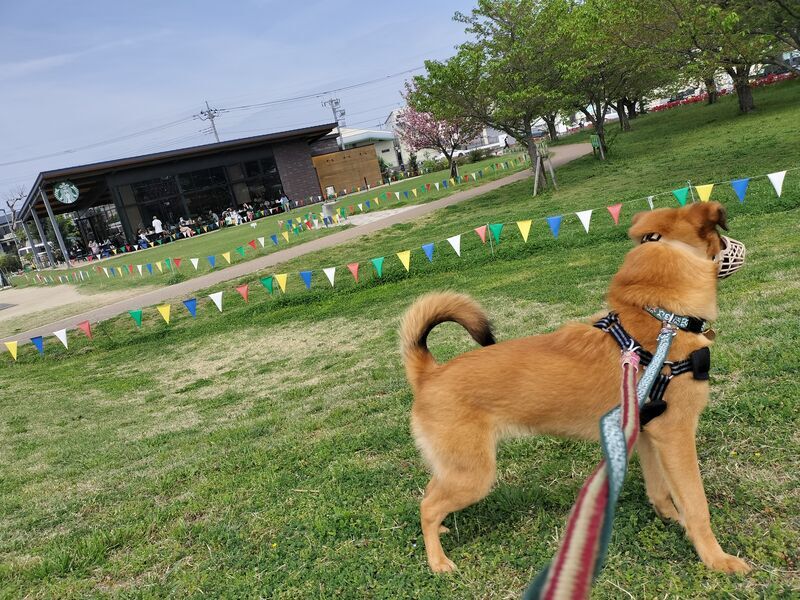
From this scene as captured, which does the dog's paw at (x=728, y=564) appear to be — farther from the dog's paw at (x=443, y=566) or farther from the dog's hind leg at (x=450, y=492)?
the dog's paw at (x=443, y=566)

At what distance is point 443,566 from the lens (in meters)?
2.61

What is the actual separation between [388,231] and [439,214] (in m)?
2.72

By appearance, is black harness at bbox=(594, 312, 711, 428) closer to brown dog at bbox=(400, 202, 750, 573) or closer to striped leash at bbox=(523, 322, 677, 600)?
brown dog at bbox=(400, 202, 750, 573)

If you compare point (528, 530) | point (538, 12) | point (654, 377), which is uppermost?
point (538, 12)

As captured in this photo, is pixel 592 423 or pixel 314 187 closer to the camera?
pixel 592 423

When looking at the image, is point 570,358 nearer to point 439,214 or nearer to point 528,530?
point 528,530

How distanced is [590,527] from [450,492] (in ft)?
4.73

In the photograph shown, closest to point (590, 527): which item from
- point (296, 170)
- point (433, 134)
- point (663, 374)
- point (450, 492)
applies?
point (663, 374)

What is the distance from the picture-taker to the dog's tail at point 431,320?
Result: 2.79 meters

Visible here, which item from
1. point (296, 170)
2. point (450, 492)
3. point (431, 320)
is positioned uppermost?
point (296, 170)

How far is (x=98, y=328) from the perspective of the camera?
12273mm

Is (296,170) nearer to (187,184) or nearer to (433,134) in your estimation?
(187,184)

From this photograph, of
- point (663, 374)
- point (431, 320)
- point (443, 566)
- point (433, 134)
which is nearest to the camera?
point (663, 374)

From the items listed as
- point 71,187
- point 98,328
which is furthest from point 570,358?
point 71,187
